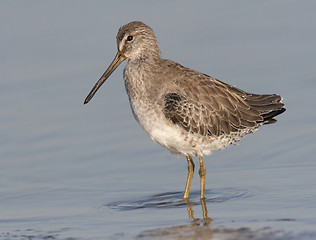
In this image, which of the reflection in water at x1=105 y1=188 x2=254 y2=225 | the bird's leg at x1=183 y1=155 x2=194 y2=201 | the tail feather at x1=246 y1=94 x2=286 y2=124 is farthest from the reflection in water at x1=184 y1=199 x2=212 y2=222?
the tail feather at x1=246 y1=94 x2=286 y2=124

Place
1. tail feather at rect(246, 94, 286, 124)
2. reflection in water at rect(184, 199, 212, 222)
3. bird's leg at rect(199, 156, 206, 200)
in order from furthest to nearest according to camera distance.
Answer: tail feather at rect(246, 94, 286, 124), bird's leg at rect(199, 156, 206, 200), reflection in water at rect(184, 199, 212, 222)

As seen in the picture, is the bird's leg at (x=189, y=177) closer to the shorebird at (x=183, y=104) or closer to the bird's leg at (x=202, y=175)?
the shorebird at (x=183, y=104)

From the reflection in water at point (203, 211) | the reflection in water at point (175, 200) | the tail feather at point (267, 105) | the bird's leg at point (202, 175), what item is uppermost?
the tail feather at point (267, 105)

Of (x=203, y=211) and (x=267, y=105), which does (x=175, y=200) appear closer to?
(x=203, y=211)

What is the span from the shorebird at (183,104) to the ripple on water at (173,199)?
0.14m

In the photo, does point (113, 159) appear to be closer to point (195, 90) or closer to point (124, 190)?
point (124, 190)

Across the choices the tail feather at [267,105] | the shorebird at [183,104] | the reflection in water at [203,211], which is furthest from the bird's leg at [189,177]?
the tail feather at [267,105]

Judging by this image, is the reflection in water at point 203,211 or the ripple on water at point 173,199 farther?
the ripple on water at point 173,199

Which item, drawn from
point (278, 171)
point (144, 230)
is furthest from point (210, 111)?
point (144, 230)

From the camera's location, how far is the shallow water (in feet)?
30.6

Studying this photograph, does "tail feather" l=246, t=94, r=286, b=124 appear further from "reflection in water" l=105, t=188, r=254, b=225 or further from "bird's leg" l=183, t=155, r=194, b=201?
"reflection in water" l=105, t=188, r=254, b=225

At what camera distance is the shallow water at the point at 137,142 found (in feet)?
30.6

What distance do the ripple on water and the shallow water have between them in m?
0.02

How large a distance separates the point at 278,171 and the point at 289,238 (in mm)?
2918
